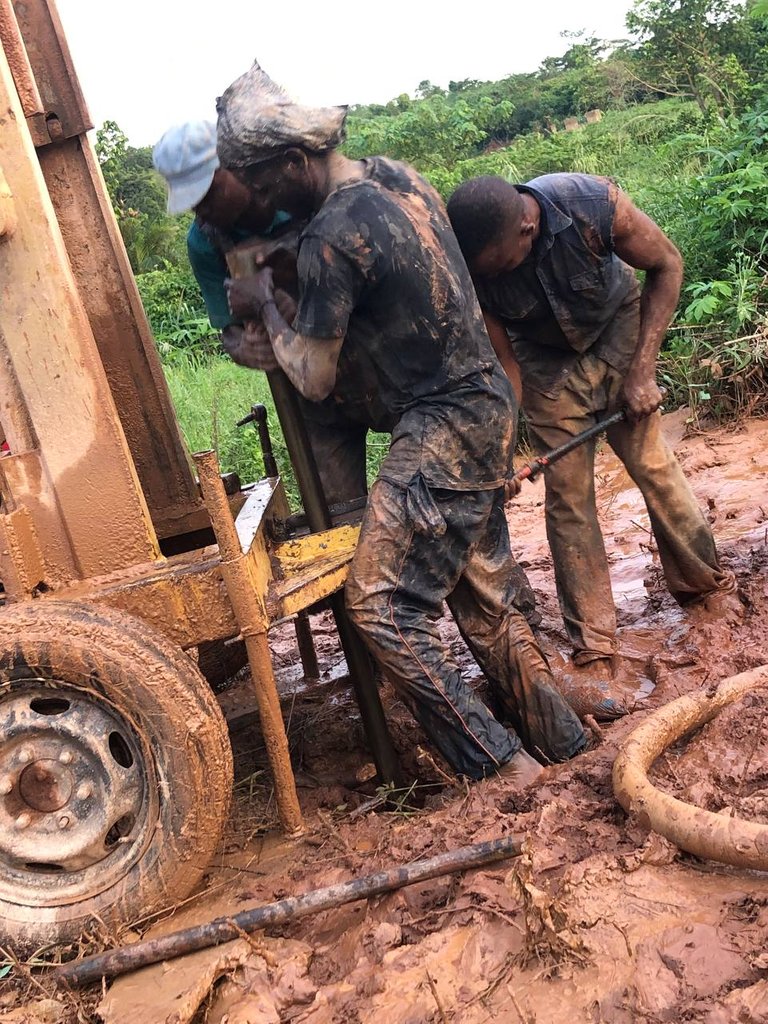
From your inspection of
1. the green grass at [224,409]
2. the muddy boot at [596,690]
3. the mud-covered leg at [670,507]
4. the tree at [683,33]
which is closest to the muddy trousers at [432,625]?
the muddy boot at [596,690]

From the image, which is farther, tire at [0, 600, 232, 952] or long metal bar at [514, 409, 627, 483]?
long metal bar at [514, 409, 627, 483]

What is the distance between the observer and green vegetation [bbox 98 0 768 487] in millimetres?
7023

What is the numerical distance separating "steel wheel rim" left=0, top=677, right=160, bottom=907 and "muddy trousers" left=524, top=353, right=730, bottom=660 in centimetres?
215

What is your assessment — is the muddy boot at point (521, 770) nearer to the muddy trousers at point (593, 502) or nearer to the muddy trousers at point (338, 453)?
the muddy trousers at point (338, 453)

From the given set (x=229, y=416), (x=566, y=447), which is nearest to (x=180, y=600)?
(x=566, y=447)

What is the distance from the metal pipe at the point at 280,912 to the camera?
8.45 ft

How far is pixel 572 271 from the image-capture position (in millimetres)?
4031

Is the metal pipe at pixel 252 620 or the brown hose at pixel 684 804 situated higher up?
the metal pipe at pixel 252 620

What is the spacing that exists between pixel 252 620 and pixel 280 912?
2.61 ft

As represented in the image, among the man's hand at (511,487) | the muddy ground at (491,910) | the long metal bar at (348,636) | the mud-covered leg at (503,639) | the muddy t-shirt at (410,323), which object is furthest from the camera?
the man's hand at (511,487)

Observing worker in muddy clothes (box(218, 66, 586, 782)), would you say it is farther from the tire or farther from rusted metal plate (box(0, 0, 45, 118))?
the tire

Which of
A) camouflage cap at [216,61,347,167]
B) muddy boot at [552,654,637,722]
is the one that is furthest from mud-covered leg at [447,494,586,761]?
camouflage cap at [216,61,347,167]

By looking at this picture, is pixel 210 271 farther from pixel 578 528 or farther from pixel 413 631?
pixel 578 528

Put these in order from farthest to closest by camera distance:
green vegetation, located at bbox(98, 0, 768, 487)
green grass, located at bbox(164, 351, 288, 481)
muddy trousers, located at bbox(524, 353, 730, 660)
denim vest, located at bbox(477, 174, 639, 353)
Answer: green grass, located at bbox(164, 351, 288, 481), green vegetation, located at bbox(98, 0, 768, 487), muddy trousers, located at bbox(524, 353, 730, 660), denim vest, located at bbox(477, 174, 639, 353)
